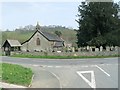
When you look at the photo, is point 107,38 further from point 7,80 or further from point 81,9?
point 7,80

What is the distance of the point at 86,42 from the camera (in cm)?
6388

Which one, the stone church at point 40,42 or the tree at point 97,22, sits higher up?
the tree at point 97,22

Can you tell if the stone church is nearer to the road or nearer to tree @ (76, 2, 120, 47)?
tree @ (76, 2, 120, 47)

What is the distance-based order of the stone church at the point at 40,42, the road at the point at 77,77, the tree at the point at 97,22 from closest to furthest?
the road at the point at 77,77 < the tree at the point at 97,22 < the stone church at the point at 40,42

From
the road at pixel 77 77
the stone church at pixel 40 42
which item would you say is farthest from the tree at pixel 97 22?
the road at pixel 77 77

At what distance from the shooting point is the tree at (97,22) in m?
60.3

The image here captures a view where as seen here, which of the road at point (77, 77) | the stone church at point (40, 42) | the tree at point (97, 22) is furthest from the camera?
the stone church at point (40, 42)

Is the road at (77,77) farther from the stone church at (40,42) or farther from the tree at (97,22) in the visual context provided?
the stone church at (40,42)

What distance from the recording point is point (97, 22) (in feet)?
205

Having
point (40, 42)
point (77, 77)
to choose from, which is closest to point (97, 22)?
point (40, 42)

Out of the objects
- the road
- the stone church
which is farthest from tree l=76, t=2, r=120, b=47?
the road

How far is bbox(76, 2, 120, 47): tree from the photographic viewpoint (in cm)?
6034

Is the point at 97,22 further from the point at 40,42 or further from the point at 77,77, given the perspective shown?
the point at 77,77

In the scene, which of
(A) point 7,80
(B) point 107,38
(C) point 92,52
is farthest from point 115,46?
(A) point 7,80
